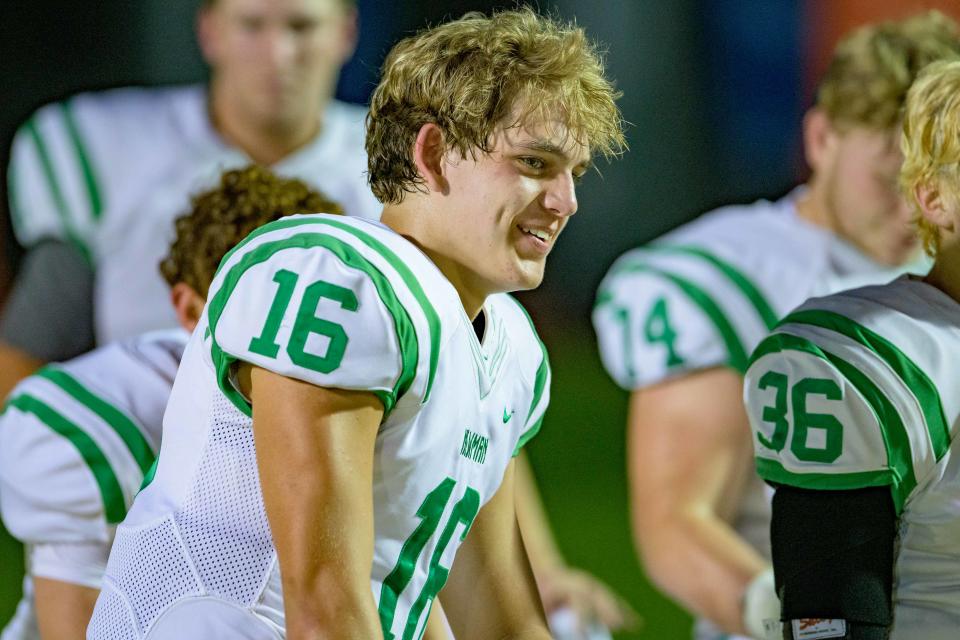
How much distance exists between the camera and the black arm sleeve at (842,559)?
1551 millimetres

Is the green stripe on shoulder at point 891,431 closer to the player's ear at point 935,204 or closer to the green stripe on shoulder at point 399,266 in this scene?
the player's ear at point 935,204

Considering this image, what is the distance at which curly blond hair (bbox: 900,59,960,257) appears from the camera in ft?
5.41

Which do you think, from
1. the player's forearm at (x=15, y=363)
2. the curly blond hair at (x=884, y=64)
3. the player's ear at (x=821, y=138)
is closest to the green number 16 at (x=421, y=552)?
the curly blond hair at (x=884, y=64)

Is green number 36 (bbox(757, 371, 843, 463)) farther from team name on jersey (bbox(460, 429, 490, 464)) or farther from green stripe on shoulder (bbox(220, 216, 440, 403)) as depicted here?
green stripe on shoulder (bbox(220, 216, 440, 403))

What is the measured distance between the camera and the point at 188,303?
80.2 inches

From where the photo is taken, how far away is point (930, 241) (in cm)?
176

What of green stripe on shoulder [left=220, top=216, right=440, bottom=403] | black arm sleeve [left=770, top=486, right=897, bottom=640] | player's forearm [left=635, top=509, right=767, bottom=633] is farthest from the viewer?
player's forearm [left=635, top=509, right=767, bottom=633]

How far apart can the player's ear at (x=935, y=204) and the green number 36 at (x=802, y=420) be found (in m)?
0.26

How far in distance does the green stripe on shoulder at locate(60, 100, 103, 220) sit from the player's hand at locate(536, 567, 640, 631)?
120 cm

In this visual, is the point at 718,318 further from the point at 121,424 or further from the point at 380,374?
the point at 380,374

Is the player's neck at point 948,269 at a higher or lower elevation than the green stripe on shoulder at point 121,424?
higher

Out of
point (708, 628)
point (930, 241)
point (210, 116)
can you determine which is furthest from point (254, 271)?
point (210, 116)

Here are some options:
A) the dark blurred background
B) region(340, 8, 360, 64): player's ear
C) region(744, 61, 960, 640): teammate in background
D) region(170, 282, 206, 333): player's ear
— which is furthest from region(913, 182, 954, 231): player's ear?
region(340, 8, 360, 64): player's ear

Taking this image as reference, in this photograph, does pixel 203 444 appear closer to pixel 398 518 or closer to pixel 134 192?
pixel 398 518
